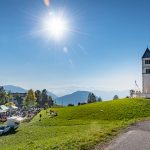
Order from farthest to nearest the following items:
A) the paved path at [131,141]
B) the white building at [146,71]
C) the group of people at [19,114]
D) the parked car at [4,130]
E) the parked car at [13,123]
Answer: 1. the white building at [146,71]
2. the group of people at [19,114]
3. the parked car at [13,123]
4. the parked car at [4,130]
5. the paved path at [131,141]

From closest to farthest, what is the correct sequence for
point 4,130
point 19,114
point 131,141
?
point 131,141, point 4,130, point 19,114

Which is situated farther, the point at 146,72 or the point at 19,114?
the point at 19,114

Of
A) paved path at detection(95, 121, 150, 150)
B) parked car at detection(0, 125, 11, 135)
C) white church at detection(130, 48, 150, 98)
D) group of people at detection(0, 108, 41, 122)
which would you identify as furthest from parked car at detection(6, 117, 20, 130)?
white church at detection(130, 48, 150, 98)

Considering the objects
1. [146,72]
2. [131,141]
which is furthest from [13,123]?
[146,72]

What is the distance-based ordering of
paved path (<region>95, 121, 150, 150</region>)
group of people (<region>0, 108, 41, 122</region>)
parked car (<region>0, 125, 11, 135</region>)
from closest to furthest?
paved path (<region>95, 121, 150, 150</region>) → parked car (<region>0, 125, 11, 135</region>) → group of people (<region>0, 108, 41, 122</region>)

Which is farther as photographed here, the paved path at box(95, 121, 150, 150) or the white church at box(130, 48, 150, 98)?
the white church at box(130, 48, 150, 98)

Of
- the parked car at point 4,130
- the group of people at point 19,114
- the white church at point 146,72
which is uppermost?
the white church at point 146,72

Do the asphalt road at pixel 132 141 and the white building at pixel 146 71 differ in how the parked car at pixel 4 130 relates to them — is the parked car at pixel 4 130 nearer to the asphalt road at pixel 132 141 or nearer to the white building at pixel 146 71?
the asphalt road at pixel 132 141

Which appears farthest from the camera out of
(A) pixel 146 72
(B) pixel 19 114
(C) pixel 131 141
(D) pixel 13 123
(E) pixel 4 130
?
(B) pixel 19 114

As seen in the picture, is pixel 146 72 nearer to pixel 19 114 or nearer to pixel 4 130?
pixel 19 114

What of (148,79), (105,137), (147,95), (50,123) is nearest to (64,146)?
(105,137)

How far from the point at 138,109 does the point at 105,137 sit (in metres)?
32.5

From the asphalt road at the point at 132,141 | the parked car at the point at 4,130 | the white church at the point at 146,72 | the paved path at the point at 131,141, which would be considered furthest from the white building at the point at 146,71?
the asphalt road at the point at 132,141

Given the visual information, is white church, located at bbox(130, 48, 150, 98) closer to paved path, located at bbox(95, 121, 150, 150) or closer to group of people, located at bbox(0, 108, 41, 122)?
group of people, located at bbox(0, 108, 41, 122)
